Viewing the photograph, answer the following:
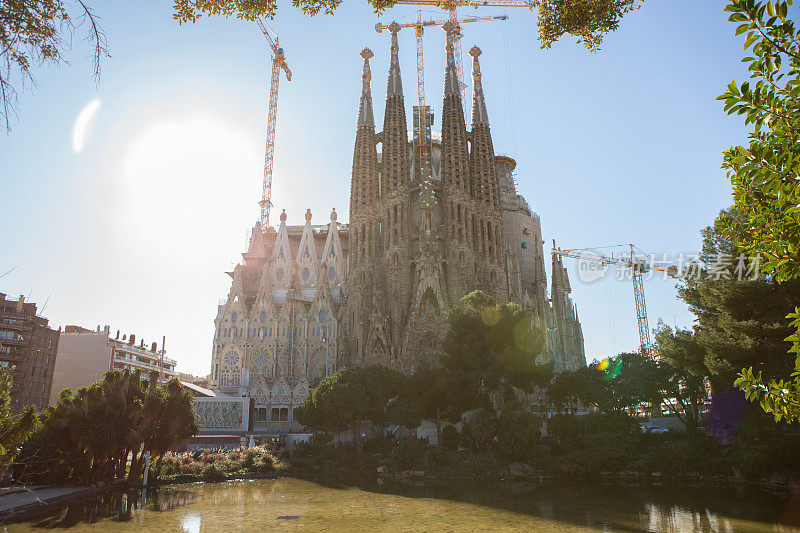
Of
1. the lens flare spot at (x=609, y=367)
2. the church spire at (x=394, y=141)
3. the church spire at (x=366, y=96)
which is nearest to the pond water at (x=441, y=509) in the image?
the lens flare spot at (x=609, y=367)

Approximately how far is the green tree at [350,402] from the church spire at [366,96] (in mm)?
30634

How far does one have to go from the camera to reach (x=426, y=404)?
2995cm

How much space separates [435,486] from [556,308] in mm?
38512

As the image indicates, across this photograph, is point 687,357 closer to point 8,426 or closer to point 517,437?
point 517,437

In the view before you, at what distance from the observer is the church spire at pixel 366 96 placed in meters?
53.1

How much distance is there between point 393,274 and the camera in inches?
1780

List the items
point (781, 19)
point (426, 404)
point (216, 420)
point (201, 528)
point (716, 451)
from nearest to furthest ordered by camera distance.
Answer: point (781, 19) → point (201, 528) → point (716, 451) → point (426, 404) → point (216, 420)

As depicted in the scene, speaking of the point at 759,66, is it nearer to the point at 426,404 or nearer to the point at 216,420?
the point at 426,404

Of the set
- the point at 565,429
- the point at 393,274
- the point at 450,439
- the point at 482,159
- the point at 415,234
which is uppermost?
the point at 482,159

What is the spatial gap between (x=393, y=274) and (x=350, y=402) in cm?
1836

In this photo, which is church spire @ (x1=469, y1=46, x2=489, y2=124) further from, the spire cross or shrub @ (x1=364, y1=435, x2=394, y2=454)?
shrub @ (x1=364, y1=435, x2=394, y2=454)

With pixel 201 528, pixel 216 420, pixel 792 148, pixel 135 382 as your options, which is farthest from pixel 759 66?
pixel 216 420

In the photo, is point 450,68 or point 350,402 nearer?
point 350,402

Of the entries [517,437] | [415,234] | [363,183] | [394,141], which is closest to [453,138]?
[394,141]
